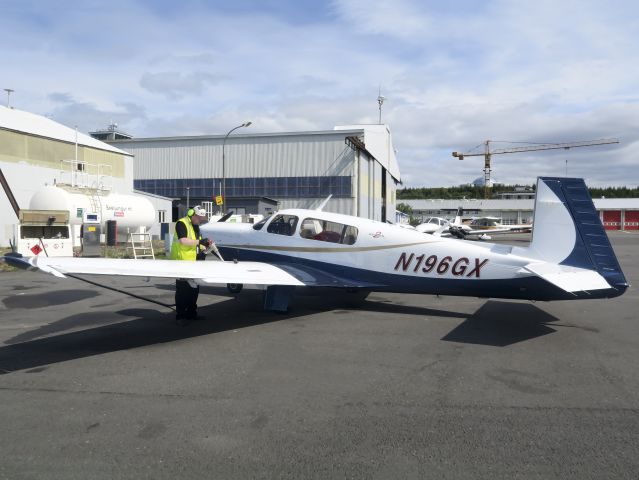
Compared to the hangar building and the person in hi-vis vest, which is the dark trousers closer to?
the person in hi-vis vest

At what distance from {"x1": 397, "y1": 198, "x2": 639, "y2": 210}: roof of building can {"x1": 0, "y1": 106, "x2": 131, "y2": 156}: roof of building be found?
75279mm

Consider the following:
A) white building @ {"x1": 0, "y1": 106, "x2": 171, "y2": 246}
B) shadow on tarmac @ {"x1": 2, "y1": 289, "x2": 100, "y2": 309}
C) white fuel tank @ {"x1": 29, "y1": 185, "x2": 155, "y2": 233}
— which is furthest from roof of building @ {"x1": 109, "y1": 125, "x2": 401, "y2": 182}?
shadow on tarmac @ {"x1": 2, "y1": 289, "x2": 100, "y2": 309}

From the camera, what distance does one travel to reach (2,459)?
374 cm

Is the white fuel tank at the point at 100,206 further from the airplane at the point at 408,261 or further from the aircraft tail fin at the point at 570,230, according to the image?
the aircraft tail fin at the point at 570,230

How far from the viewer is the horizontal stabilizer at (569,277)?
23.0 ft

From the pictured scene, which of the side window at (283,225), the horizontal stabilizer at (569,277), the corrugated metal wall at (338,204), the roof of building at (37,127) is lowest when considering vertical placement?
the horizontal stabilizer at (569,277)

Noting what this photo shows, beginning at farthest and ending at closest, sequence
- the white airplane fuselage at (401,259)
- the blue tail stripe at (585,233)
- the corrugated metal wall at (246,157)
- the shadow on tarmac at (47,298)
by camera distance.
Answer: the corrugated metal wall at (246,157), the shadow on tarmac at (47,298), the white airplane fuselage at (401,259), the blue tail stripe at (585,233)

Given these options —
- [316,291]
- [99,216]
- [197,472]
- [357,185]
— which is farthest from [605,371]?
[357,185]

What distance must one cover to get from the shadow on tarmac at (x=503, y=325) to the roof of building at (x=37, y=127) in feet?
82.9

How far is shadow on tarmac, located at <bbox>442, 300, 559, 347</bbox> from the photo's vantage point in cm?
753

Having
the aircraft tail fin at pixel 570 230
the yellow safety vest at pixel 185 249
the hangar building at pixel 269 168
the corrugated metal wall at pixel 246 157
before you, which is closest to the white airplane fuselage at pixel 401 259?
the aircraft tail fin at pixel 570 230

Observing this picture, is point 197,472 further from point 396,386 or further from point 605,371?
point 605,371

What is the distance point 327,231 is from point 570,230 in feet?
13.9

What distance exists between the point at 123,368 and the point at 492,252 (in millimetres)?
6029
